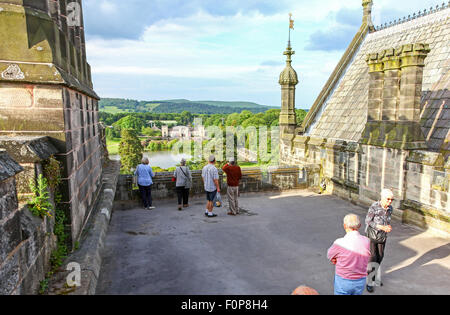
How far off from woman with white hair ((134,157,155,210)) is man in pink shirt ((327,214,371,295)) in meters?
6.41

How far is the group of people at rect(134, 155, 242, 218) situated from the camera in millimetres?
8641

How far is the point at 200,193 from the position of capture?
10531 millimetres

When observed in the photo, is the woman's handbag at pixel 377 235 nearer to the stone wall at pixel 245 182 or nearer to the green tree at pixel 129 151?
the stone wall at pixel 245 182

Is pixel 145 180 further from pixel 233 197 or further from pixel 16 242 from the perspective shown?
pixel 16 242

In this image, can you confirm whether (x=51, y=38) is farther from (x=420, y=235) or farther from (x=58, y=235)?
(x=420, y=235)

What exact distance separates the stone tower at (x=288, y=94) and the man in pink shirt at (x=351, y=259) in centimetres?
1171

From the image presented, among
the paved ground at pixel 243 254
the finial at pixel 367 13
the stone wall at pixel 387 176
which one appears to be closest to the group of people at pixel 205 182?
the paved ground at pixel 243 254

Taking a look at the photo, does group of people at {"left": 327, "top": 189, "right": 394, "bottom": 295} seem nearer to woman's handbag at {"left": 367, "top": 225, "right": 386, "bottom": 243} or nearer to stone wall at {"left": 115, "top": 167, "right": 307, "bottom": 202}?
woman's handbag at {"left": 367, "top": 225, "right": 386, "bottom": 243}

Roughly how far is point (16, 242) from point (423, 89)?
1193 cm

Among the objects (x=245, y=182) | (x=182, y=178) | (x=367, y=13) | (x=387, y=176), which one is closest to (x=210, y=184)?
(x=182, y=178)

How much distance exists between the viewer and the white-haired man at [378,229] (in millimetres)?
4715
